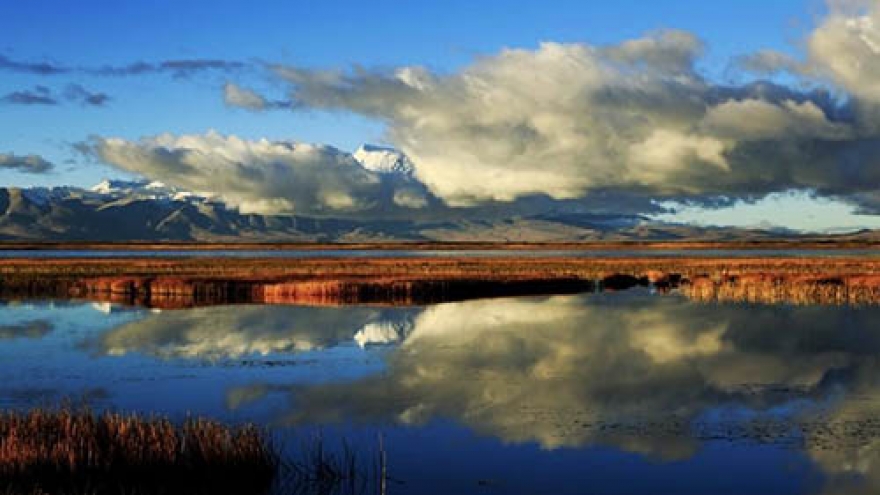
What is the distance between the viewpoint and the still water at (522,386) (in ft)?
63.1

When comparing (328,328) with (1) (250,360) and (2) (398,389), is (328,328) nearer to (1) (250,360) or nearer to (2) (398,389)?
A: (1) (250,360)

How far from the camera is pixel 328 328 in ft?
152

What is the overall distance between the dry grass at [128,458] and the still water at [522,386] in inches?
118

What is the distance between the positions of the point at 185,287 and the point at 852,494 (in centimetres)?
5921

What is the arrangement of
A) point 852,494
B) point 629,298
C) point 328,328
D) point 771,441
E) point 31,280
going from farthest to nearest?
1. point 31,280
2. point 629,298
3. point 328,328
4. point 771,441
5. point 852,494

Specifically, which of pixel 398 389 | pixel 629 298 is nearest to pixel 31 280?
pixel 629 298

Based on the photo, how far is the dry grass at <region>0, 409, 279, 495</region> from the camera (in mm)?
16203

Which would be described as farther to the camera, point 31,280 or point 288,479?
point 31,280

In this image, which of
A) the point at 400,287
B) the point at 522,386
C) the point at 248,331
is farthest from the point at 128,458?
the point at 400,287

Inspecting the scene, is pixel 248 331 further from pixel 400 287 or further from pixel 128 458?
pixel 128 458

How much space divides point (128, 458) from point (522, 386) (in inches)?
572

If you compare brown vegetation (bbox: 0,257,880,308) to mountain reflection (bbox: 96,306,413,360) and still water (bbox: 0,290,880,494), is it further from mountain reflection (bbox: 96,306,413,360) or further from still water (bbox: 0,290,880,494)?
still water (bbox: 0,290,880,494)

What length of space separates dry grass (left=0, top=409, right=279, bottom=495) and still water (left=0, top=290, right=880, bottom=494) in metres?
2.98

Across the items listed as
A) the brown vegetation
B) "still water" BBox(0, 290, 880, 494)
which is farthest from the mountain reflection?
the brown vegetation
